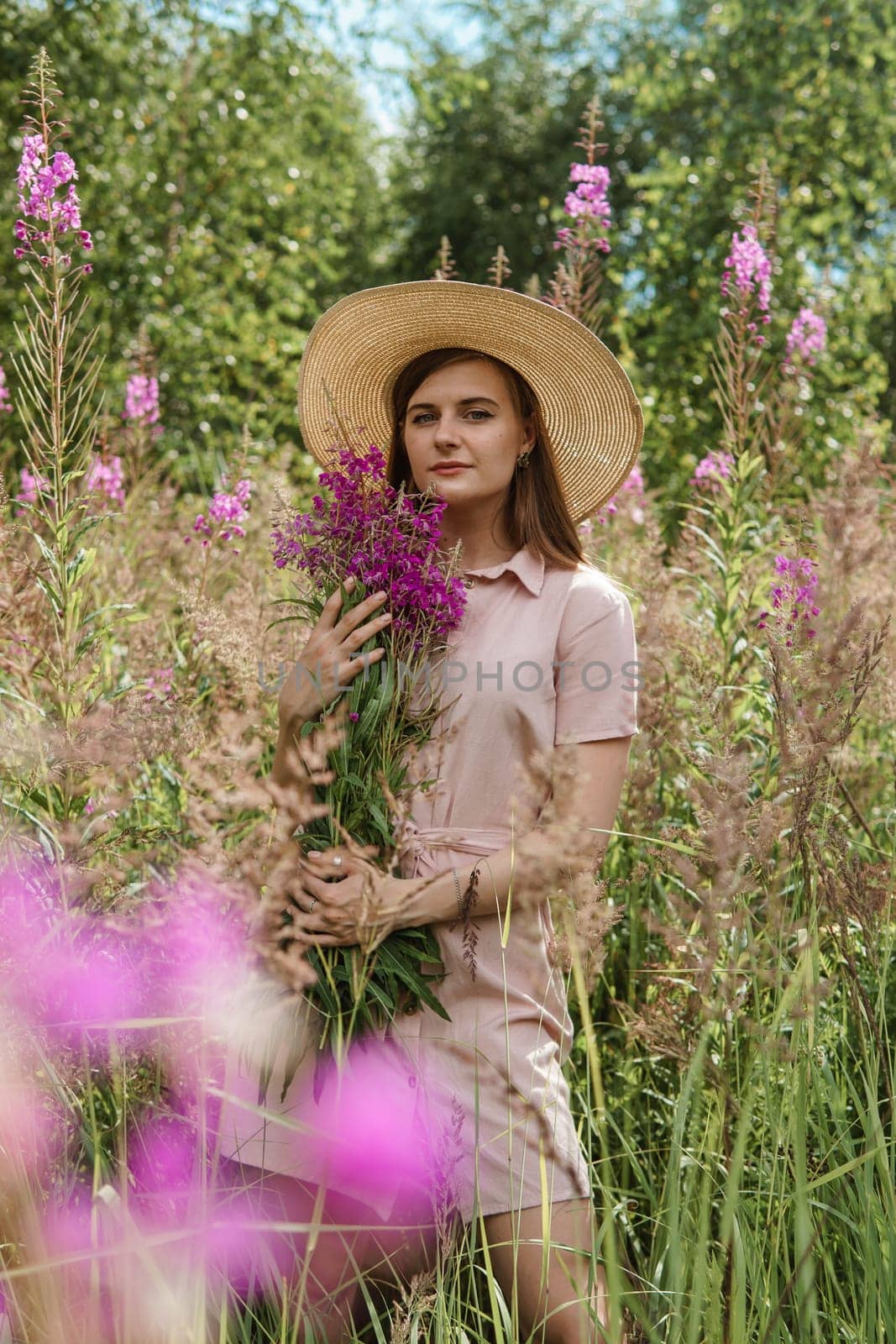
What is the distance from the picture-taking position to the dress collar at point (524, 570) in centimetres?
207

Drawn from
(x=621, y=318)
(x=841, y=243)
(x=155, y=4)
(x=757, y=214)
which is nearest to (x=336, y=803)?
(x=757, y=214)

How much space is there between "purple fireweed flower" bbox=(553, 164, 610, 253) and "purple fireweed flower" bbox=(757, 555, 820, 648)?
53.4 inches

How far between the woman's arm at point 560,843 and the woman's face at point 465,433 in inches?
21.2

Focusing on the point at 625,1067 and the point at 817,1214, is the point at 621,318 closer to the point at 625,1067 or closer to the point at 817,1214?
the point at 625,1067

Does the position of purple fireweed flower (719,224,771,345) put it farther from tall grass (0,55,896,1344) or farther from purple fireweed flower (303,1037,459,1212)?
purple fireweed flower (303,1037,459,1212)

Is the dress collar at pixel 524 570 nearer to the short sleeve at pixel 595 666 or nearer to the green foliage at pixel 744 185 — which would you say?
the short sleeve at pixel 595 666

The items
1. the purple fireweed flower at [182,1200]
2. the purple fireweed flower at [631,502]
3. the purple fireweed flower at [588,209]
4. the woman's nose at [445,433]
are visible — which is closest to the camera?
the purple fireweed flower at [182,1200]

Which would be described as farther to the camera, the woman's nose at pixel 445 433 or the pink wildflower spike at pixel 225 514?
the pink wildflower spike at pixel 225 514

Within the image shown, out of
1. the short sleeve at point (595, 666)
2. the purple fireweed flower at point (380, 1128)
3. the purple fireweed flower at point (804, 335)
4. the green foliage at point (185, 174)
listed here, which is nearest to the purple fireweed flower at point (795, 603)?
the short sleeve at point (595, 666)

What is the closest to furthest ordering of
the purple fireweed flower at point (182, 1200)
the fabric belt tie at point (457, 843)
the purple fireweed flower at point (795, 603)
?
1. the purple fireweed flower at point (182, 1200)
2. the purple fireweed flower at point (795, 603)
3. the fabric belt tie at point (457, 843)

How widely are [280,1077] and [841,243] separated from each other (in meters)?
9.91

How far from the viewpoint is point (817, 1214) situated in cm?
164

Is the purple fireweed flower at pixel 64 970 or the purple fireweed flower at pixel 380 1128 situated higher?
the purple fireweed flower at pixel 64 970

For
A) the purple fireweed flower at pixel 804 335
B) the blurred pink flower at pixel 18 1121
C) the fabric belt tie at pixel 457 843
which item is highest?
the purple fireweed flower at pixel 804 335
